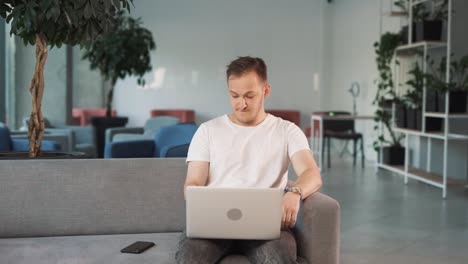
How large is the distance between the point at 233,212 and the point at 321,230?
454mm

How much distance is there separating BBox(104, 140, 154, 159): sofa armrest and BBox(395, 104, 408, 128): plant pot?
4.09m

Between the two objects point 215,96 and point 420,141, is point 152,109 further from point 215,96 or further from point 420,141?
point 420,141

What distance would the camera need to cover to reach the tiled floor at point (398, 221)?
4590 millimetres

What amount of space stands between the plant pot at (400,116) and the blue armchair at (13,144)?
4686mm

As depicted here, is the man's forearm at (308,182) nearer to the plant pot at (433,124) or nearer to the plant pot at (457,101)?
the plant pot at (457,101)

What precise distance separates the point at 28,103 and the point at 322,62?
754 cm

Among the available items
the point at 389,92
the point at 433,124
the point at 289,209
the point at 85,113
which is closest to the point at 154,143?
the point at 289,209

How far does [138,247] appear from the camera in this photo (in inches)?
109

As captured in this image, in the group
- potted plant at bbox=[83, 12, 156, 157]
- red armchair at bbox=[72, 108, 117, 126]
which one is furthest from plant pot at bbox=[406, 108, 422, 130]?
red armchair at bbox=[72, 108, 117, 126]

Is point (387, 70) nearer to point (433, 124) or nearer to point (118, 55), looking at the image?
point (433, 124)

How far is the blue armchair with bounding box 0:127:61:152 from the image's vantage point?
557 cm

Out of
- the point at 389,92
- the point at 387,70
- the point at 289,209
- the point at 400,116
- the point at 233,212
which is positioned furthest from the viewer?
the point at 387,70

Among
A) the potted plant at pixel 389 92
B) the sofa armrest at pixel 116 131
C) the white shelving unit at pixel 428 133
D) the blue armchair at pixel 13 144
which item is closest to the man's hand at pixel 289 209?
the blue armchair at pixel 13 144

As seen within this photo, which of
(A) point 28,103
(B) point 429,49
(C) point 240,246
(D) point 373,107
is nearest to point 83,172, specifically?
(C) point 240,246
